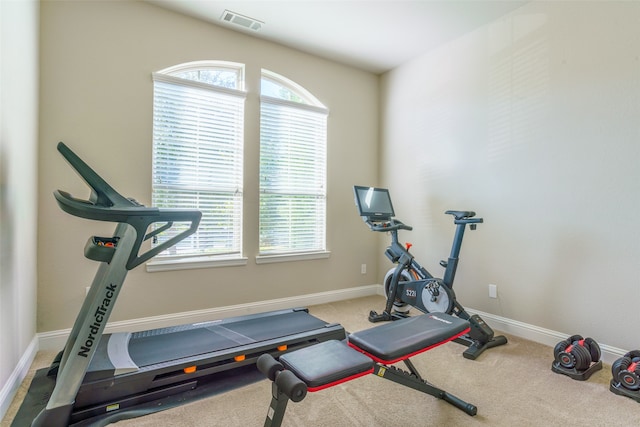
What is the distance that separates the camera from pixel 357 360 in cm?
143

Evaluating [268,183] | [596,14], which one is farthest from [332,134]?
[596,14]

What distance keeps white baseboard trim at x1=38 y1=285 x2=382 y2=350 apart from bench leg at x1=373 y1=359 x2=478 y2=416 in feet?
6.54

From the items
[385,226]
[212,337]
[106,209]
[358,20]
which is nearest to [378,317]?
[385,226]

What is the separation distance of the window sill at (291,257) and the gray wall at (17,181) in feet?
6.12

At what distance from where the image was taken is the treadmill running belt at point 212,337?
6.94 ft

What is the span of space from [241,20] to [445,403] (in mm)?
3588

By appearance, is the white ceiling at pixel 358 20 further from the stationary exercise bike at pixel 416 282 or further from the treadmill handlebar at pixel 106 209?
the treadmill handlebar at pixel 106 209

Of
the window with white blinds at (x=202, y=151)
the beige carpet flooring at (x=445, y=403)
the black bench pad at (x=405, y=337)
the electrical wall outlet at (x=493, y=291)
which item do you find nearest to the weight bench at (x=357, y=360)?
the black bench pad at (x=405, y=337)

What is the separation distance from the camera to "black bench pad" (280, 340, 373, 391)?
131 cm

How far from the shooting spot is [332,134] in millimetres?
4109

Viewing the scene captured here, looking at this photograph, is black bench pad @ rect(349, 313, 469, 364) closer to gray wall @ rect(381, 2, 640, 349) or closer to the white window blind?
gray wall @ rect(381, 2, 640, 349)

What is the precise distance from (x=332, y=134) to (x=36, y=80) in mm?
2815

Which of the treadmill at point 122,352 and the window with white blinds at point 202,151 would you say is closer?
the treadmill at point 122,352

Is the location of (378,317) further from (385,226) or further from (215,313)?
(215,313)
